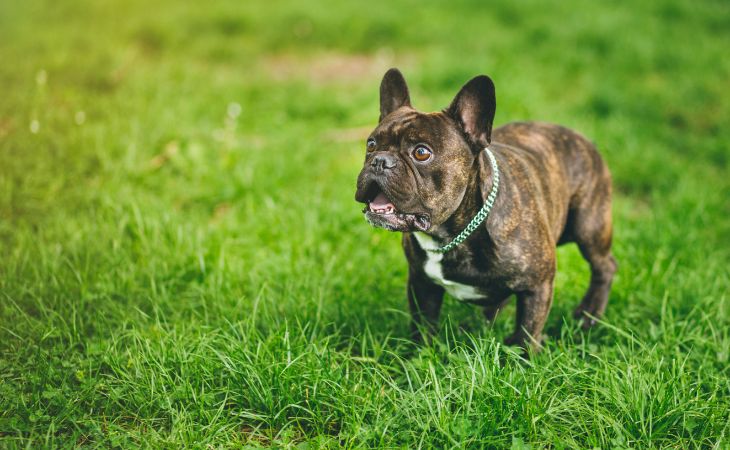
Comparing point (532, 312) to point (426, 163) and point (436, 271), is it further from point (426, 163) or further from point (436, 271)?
point (426, 163)

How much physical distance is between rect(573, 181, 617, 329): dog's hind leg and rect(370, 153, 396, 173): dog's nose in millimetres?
1343

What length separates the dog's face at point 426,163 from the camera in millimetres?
2576

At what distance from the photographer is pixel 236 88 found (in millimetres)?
6754

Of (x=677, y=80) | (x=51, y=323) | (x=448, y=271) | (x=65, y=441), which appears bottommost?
(x=65, y=441)

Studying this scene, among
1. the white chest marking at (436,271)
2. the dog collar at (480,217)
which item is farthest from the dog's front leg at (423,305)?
the dog collar at (480,217)

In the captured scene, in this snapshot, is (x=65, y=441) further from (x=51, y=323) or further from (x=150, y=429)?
(x=51, y=323)

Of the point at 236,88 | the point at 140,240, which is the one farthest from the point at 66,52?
the point at 140,240

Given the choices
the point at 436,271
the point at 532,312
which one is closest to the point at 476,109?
the point at 436,271

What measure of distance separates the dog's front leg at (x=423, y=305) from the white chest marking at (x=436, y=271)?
12 centimetres

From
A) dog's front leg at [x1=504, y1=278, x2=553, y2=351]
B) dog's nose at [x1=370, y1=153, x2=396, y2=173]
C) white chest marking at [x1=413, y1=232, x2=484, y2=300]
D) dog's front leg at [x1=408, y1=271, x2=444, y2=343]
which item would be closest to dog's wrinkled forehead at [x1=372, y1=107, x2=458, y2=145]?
dog's nose at [x1=370, y1=153, x2=396, y2=173]

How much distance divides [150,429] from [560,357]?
5.92ft

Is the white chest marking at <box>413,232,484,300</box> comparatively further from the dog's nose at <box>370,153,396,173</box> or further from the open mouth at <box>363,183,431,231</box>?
the dog's nose at <box>370,153,396,173</box>

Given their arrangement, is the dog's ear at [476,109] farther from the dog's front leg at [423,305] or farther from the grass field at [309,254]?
the grass field at [309,254]

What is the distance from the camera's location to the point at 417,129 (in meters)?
2.64
